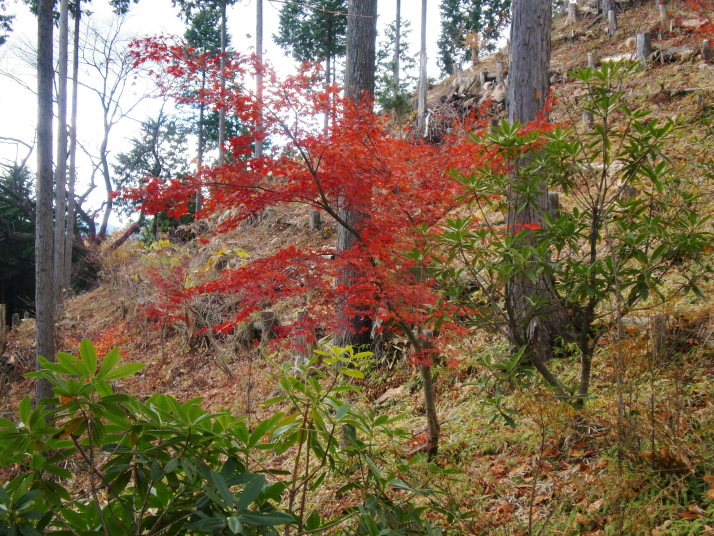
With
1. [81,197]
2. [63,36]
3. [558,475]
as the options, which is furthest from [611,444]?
[81,197]

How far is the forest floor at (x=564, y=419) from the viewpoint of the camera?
7.77 ft

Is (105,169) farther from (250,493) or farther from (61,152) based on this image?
(250,493)

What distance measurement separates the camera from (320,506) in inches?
141

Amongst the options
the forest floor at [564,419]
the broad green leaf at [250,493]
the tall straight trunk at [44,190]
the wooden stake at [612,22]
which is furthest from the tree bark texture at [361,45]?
the wooden stake at [612,22]

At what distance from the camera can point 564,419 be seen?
2.61 m

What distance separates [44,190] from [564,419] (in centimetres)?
619

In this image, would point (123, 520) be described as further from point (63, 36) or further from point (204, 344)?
point (63, 36)

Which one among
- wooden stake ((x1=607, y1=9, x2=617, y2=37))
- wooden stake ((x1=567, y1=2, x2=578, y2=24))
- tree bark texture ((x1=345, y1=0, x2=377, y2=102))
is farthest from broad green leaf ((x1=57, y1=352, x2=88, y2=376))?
wooden stake ((x1=567, y1=2, x2=578, y2=24))

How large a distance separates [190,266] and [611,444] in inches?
404

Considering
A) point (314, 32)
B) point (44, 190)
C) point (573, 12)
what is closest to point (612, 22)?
point (573, 12)

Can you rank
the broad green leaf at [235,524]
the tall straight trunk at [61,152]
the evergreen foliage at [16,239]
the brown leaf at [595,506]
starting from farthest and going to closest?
the evergreen foliage at [16,239] → the tall straight trunk at [61,152] → the brown leaf at [595,506] → the broad green leaf at [235,524]

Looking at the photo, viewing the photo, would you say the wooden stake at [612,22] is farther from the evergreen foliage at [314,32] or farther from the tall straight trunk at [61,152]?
the tall straight trunk at [61,152]

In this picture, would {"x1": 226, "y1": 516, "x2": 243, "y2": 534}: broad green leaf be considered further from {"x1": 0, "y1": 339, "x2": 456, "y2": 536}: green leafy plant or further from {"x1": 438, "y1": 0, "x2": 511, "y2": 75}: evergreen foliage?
{"x1": 438, "y1": 0, "x2": 511, "y2": 75}: evergreen foliage

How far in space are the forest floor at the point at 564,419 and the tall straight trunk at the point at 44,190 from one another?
2.18m
